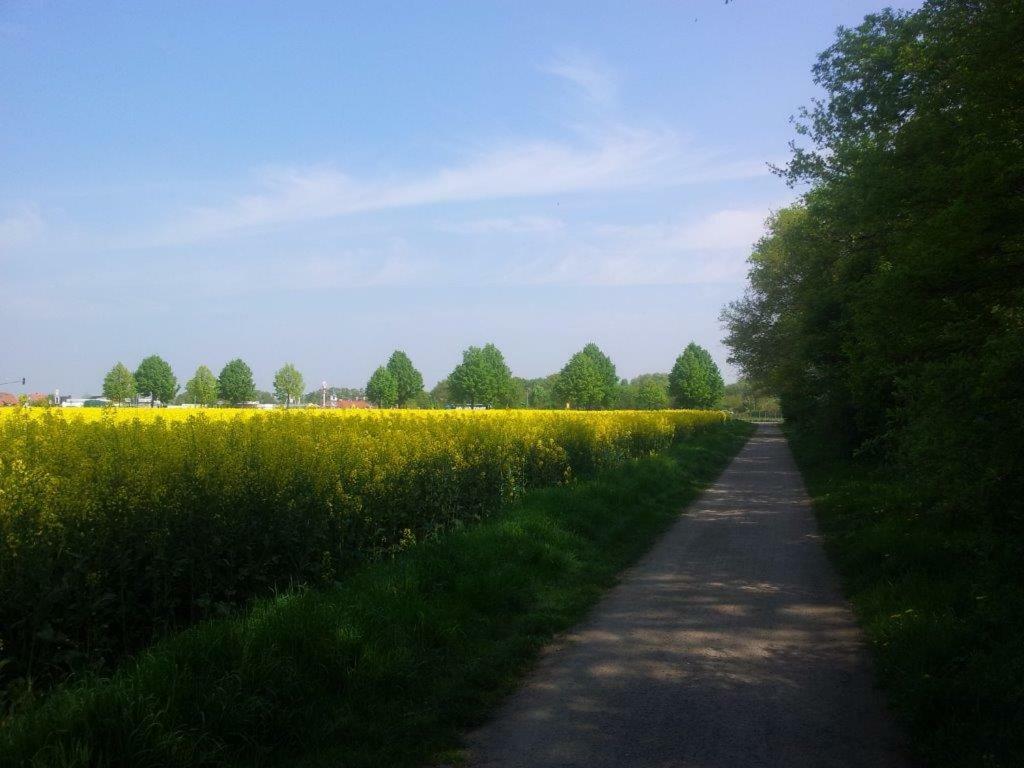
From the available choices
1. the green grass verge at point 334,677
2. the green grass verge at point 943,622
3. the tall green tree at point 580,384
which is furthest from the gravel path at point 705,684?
the tall green tree at point 580,384

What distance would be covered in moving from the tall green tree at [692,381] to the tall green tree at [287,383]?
57.8m

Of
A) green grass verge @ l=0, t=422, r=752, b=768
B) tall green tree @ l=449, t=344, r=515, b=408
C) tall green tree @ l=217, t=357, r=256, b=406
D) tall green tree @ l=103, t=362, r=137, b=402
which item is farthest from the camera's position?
tall green tree @ l=449, t=344, r=515, b=408

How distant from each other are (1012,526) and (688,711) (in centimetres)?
388

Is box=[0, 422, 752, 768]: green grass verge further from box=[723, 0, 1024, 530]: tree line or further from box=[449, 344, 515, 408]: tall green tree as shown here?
box=[449, 344, 515, 408]: tall green tree

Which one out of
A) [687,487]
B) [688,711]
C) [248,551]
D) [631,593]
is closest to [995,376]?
[688,711]

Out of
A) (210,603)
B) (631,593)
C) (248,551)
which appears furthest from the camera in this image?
(631,593)

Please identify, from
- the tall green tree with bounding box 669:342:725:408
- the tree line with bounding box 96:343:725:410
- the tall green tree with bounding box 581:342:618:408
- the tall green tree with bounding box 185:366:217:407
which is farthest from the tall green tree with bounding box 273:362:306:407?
the tall green tree with bounding box 669:342:725:408

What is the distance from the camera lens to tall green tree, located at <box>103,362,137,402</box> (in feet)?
93.7

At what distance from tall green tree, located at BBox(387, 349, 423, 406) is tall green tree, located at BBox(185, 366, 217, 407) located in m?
37.1

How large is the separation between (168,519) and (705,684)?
431 cm

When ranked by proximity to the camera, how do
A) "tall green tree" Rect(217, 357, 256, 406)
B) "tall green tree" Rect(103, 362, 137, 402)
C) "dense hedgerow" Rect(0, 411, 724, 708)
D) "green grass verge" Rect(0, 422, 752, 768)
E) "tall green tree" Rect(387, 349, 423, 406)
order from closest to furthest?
"green grass verge" Rect(0, 422, 752, 768), "dense hedgerow" Rect(0, 411, 724, 708), "tall green tree" Rect(103, 362, 137, 402), "tall green tree" Rect(217, 357, 256, 406), "tall green tree" Rect(387, 349, 423, 406)

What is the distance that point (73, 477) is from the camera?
5.82m

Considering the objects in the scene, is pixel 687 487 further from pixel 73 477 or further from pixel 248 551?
pixel 73 477

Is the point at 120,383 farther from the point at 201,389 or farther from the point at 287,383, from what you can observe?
the point at 287,383
